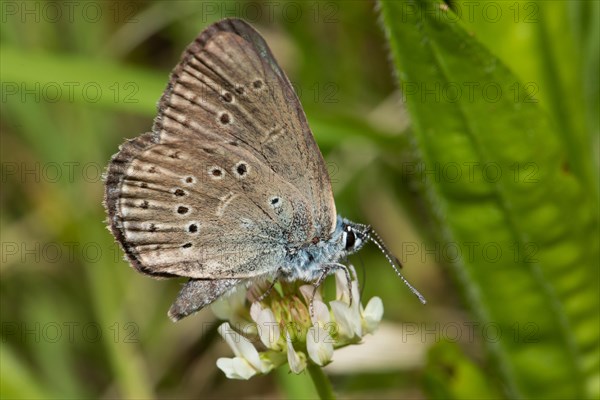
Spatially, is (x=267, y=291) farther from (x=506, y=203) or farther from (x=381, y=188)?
(x=381, y=188)

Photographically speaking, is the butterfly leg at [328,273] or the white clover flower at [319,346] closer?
the white clover flower at [319,346]

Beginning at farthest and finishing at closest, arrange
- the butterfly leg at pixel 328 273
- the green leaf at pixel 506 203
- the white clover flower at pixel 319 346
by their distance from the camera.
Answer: the green leaf at pixel 506 203, the butterfly leg at pixel 328 273, the white clover flower at pixel 319 346

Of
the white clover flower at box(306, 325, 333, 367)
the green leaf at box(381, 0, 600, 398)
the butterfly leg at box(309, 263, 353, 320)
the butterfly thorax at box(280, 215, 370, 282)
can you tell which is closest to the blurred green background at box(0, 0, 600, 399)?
the green leaf at box(381, 0, 600, 398)

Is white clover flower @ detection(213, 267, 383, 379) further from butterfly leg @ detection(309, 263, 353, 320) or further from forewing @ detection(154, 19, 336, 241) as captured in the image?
forewing @ detection(154, 19, 336, 241)

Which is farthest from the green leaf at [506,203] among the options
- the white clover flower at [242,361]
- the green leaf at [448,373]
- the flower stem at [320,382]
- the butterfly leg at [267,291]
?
the white clover flower at [242,361]

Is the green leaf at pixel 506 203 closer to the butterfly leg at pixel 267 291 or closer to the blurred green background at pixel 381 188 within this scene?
the blurred green background at pixel 381 188

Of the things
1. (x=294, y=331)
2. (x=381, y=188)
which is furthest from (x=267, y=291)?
(x=381, y=188)
